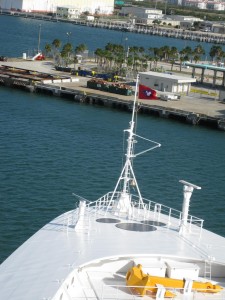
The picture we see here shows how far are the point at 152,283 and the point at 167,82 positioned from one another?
210ft

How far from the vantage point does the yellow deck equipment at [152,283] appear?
66.3 ft

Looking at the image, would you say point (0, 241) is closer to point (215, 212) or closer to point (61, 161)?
point (215, 212)

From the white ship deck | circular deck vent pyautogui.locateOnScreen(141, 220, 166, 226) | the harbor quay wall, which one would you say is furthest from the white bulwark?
the white ship deck

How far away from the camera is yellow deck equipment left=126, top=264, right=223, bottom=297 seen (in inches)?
795

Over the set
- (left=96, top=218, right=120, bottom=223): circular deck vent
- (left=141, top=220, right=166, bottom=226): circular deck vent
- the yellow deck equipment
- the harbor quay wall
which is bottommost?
the harbor quay wall

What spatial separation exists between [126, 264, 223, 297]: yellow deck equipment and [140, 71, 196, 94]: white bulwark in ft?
206

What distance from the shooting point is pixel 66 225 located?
25.2m

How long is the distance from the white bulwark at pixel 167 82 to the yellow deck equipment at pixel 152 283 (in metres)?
62.7

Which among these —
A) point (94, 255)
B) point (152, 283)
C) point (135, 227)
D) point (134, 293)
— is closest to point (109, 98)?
point (135, 227)

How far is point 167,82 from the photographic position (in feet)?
273

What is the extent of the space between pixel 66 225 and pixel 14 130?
35.8 m

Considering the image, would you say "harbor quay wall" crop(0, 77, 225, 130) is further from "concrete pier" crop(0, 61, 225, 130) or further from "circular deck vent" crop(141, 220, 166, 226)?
"circular deck vent" crop(141, 220, 166, 226)

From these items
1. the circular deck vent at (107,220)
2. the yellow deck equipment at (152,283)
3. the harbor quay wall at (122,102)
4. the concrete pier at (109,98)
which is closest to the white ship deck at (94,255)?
the circular deck vent at (107,220)

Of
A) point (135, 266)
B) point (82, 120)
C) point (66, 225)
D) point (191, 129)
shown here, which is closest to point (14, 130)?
point (82, 120)
